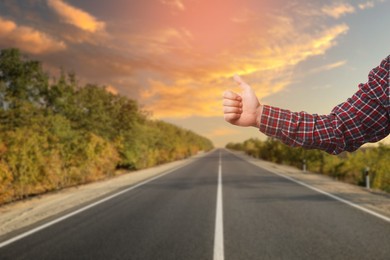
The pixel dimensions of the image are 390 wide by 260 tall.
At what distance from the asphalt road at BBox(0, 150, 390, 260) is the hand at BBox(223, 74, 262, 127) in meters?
4.48

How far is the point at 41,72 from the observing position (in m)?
23.6

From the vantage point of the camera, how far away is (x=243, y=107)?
231 cm

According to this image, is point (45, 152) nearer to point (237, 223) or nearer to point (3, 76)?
point (3, 76)

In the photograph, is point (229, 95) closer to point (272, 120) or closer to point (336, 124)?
point (272, 120)

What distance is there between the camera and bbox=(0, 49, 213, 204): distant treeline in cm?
1580

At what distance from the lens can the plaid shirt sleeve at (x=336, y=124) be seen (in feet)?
7.30

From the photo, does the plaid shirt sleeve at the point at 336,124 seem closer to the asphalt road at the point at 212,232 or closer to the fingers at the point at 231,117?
the fingers at the point at 231,117

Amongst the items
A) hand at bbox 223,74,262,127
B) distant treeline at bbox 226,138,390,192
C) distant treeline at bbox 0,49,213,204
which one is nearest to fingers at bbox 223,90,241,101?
hand at bbox 223,74,262,127

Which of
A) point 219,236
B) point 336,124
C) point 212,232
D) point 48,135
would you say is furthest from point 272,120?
point 48,135

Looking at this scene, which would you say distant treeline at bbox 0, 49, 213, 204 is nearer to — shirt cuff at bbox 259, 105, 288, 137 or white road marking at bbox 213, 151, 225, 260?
white road marking at bbox 213, 151, 225, 260

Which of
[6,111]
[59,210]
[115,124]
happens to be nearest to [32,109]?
[6,111]

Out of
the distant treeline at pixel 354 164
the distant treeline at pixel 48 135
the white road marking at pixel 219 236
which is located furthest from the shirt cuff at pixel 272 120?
the distant treeline at pixel 354 164

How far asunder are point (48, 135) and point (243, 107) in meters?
18.2

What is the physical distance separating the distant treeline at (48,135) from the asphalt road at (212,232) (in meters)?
4.98
